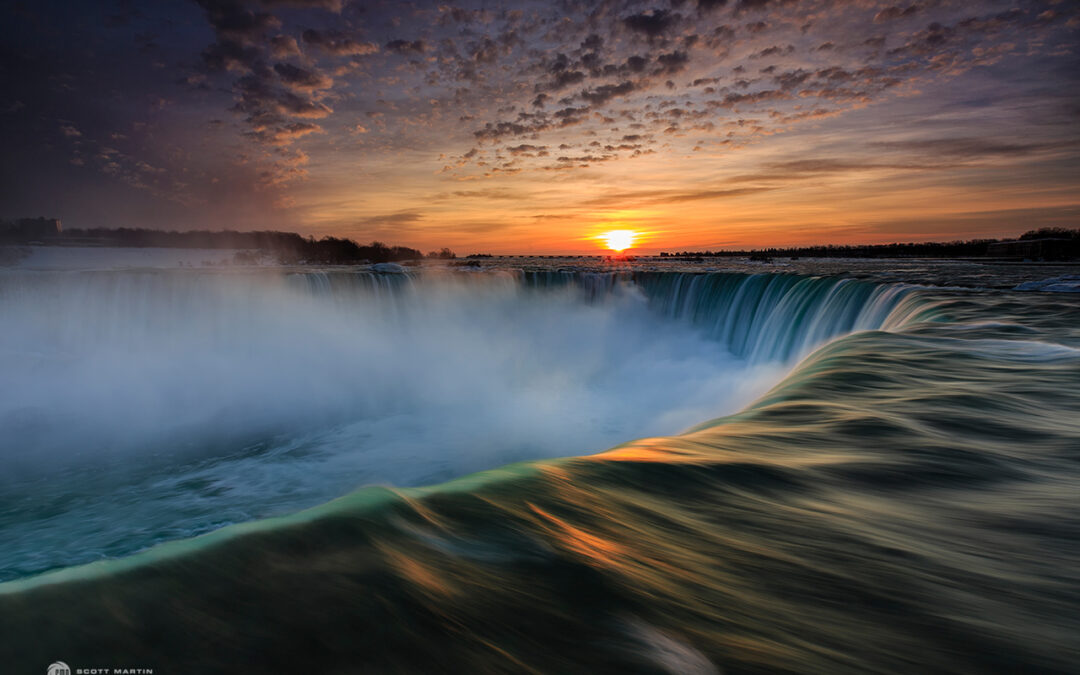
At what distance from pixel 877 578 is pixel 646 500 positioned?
3.40 ft

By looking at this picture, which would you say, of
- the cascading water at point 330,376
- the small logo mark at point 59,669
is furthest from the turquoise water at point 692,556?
the cascading water at point 330,376

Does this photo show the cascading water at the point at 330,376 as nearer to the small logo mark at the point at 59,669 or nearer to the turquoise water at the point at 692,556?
the turquoise water at the point at 692,556

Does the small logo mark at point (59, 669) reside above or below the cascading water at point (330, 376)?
above

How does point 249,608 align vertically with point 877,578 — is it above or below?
above

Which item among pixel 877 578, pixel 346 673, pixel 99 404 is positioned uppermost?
pixel 346 673

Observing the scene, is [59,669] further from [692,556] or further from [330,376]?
[330,376]

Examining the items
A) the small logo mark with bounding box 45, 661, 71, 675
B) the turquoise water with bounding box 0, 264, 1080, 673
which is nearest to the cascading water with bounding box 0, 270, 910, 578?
the turquoise water with bounding box 0, 264, 1080, 673

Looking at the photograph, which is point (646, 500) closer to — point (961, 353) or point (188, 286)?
point (961, 353)

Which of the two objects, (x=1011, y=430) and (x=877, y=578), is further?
(x=1011, y=430)

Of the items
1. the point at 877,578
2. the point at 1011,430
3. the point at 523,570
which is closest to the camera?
the point at 523,570

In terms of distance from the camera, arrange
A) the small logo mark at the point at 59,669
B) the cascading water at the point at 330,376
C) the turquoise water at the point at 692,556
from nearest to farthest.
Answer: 1. the small logo mark at the point at 59,669
2. the turquoise water at the point at 692,556
3. the cascading water at the point at 330,376

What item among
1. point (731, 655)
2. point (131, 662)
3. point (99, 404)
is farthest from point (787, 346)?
point (99, 404)

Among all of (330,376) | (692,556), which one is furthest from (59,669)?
(330,376)

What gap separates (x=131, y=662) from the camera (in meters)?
1.05
